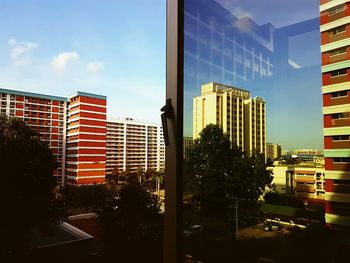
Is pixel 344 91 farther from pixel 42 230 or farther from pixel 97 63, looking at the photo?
pixel 42 230

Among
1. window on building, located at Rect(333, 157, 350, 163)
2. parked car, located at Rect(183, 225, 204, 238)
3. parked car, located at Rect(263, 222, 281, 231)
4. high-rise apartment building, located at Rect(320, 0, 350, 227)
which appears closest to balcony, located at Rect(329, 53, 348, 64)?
high-rise apartment building, located at Rect(320, 0, 350, 227)

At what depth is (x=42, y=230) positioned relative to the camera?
80.6 inches

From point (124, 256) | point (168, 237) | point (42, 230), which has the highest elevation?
point (168, 237)

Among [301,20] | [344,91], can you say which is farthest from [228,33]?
[344,91]

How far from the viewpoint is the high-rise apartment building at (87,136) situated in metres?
2.24

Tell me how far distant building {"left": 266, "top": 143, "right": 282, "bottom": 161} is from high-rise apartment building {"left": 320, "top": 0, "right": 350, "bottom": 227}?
13cm

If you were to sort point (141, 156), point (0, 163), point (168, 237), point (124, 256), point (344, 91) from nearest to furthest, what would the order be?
point (344, 91), point (168, 237), point (0, 163), point (124, 256), point (141, 156)

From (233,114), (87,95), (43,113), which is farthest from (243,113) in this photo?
(43,113)

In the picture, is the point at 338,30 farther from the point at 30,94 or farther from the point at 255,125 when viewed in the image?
the point at 30,94

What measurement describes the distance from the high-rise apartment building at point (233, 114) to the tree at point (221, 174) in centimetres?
2

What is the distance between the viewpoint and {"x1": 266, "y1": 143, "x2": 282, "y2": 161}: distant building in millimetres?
710

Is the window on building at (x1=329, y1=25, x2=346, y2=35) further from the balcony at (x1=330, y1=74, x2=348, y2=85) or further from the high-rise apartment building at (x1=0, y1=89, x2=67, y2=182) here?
the high-rise apartment building at (x1=0, y1=89, x2=67, y2=182)

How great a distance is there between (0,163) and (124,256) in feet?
3.86

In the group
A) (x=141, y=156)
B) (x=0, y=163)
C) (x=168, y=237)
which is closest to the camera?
(x=168, y=237)
